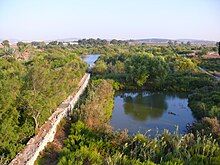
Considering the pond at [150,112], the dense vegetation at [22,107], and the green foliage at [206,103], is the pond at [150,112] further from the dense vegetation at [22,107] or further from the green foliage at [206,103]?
the dense vegetation at [22,107]

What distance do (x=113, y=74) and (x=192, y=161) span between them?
1292 inches

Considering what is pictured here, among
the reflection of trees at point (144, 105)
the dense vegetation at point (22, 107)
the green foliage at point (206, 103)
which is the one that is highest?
the dense vegetation at point (22, 107)

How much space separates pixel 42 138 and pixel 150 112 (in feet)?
53.9

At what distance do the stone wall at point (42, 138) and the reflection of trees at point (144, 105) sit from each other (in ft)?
24.4

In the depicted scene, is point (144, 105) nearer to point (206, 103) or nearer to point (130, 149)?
point (206, 103)

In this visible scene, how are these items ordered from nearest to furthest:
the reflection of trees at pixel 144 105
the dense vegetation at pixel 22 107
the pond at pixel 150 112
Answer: the dense vegetation at pixel 22 107, the pond at pixel 150 112, the reflection of trees at pixel 144 105

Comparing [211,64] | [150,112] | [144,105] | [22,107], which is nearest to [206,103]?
[150,112]

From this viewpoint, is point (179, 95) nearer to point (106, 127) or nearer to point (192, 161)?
point (106, 127)

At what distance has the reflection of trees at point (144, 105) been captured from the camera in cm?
3285

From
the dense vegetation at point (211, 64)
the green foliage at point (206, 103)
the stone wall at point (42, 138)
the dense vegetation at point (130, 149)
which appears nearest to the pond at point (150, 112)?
the green foliage at point (206, 103)

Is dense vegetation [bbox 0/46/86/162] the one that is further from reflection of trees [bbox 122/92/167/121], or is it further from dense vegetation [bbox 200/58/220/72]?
dense vegetation [bbox 200/58/220/72]

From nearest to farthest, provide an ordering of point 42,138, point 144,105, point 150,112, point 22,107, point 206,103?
point 42,138
point 22,107
point 206,103
point 150,112
point 144,105

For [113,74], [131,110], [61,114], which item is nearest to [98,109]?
[61,114]

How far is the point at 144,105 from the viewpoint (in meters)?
36.8
